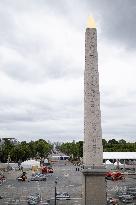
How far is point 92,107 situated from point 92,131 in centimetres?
177

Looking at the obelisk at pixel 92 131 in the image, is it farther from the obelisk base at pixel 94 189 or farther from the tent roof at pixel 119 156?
the tent roof at pixel 119 156

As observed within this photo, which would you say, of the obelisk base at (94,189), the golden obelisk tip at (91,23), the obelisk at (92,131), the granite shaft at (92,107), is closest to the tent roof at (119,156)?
the obelisk base at (94,189)

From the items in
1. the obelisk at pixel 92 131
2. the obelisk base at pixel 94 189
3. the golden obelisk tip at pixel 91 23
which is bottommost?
the obelisk base at pixel 94 189

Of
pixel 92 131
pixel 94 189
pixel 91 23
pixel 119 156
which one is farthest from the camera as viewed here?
pixel 119 156

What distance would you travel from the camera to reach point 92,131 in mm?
32281

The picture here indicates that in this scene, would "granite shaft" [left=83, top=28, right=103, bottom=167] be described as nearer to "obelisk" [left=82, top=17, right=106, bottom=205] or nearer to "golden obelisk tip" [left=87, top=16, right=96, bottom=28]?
"obelisk" [left=82, top=17, right=106, bottom=205]

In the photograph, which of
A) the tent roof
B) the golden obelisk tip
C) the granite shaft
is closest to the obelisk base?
the granite shaft

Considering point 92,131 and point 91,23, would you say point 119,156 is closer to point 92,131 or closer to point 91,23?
point 92,131

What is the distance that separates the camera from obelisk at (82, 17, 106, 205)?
3206 cm

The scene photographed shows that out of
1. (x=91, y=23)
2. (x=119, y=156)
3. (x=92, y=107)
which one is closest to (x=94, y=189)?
(x=92, y=107)

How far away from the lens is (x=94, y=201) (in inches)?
1287

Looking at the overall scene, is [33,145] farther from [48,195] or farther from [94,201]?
[94,201]

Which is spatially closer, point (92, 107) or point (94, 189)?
point (92, 107)

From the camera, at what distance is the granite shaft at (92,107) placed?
32.1 meters
